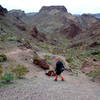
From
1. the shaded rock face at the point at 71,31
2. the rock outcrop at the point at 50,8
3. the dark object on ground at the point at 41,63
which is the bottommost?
the dark object on ground at the point at 41,63

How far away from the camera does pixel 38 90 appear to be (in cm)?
910

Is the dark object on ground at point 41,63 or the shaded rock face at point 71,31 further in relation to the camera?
the shaded rock face at point 71,31

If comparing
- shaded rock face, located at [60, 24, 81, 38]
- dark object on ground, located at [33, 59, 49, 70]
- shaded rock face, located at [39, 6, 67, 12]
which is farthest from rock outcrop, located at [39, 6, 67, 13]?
dark object on ground, located at [33, 59, 49, 70]

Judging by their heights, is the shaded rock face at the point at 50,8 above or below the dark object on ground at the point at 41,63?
above

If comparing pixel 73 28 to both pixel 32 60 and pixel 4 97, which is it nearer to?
pixel 32 60

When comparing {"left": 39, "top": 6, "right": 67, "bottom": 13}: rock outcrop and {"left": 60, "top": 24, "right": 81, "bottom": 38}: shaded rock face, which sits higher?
{"left": 39, "top": 6, "right": 67, "bottom": 13}: rock outcrop

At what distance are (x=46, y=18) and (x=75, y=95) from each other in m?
124

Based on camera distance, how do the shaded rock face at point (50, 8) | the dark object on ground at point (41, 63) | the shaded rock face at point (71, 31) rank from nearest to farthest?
the dark object on ground at point (41, 63) → the shaded rock face at point (71, 31) → the shaded rock face at point (50, 8)

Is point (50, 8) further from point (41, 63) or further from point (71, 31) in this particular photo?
point (41, 63)

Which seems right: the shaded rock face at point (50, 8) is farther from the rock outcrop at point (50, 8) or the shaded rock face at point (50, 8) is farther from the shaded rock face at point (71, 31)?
the shaded rock face at point (71, 31)

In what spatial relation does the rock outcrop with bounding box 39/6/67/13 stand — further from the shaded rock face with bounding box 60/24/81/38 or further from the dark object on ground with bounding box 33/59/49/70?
the dark object on ground with bounding box 33/59/49/70

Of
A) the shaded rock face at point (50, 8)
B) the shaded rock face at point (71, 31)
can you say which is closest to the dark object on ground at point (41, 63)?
the shaded rock face at point (71, 31)

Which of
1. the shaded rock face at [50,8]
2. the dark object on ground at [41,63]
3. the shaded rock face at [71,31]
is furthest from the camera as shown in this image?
the shaded rock face at [50,8]

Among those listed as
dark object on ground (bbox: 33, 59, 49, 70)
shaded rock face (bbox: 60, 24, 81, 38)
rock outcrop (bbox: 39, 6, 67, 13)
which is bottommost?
dark object on ground (bbox: 33, 59, 49, 70)
